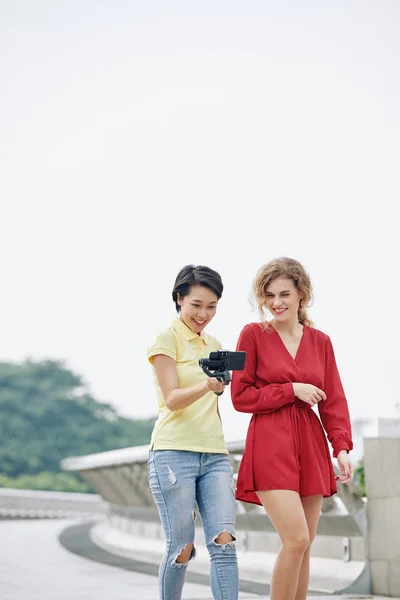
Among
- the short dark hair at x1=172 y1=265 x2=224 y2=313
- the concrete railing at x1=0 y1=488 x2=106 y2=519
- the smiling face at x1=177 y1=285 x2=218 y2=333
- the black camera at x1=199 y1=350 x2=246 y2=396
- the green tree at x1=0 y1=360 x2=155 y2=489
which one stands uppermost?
the green tree at x1=0 y1=360 x2=155 y2=489

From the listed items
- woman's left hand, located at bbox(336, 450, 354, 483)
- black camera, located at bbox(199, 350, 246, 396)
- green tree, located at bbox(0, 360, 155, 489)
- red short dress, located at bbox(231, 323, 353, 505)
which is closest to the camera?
black camera, located at bbox(199, 350, 246, 396)

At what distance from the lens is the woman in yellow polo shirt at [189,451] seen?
516 centimetres

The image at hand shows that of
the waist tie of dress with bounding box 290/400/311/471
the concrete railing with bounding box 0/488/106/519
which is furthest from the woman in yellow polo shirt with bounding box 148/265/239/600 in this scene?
the concrete railing with bounding box 0/488/106/519

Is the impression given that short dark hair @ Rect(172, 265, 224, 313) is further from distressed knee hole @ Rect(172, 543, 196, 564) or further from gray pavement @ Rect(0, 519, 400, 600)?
gray pavement @ Rect(0, 519, 400, 600)

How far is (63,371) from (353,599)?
78231 millimetres

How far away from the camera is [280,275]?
532 centimetres

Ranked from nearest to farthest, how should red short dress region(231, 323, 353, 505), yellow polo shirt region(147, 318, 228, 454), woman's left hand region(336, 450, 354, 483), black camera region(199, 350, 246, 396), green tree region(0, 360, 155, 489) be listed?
black camera region(199, 350, 246, 396)
red short dress region(231, 323, 353, 505)
woman's left hand region(336, 450, 354, 483)
yellow polo shirt region(147, 318, 228, 454)
green tree region(0, 360, 155, 489)

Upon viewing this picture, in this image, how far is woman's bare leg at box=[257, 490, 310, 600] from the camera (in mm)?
4918

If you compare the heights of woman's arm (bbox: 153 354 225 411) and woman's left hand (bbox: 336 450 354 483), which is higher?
woman's arm (bbox: 153 354 225 411)

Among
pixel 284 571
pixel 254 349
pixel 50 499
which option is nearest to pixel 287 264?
pixel 254 349

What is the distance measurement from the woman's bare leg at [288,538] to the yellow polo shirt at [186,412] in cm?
46

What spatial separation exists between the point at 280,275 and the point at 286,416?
2.26 ft

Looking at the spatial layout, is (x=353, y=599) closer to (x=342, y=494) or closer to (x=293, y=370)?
(x=342, y=494)

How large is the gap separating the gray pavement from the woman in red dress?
288 centimetres
